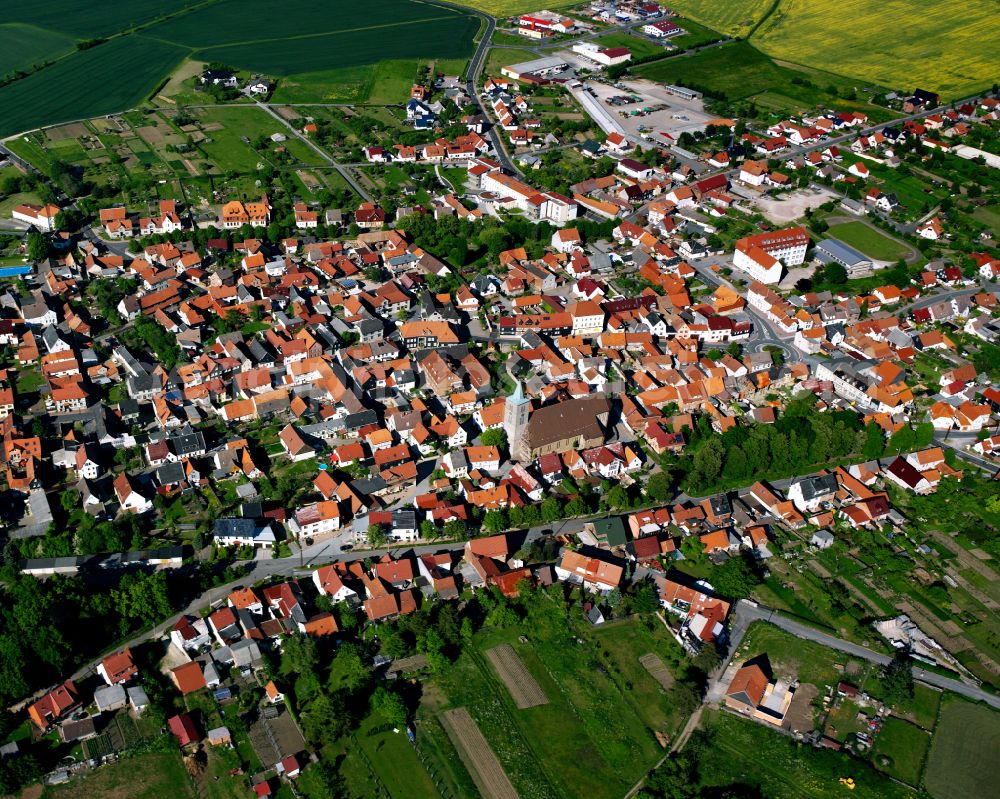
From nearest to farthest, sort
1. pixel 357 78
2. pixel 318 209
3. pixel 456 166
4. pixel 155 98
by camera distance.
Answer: pixel 318 209
pixel 456 166
pixel 155 98
pixel 357 78

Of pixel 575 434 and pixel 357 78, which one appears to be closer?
pixel 575 434

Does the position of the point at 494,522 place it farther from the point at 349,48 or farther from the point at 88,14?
the point at 88,14

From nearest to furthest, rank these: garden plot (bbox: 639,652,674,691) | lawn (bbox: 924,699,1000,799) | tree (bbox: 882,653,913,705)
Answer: lawn (bbox: 924,699,1000,799), tree (bbox: 882,653,913,705), garden plot (bbox: 639,652,674,691)

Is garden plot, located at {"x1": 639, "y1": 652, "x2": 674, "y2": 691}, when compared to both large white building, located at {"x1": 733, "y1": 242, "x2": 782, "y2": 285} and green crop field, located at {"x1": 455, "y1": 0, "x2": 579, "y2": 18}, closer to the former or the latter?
large white building, located at {"x1": 733, "y1": 242, "x2": 782, "y2": 285}

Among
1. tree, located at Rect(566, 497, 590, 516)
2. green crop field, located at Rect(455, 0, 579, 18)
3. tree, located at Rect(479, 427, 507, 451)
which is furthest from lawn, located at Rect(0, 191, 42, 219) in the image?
green crop field, located at Rect(455, 0, 579, 18)

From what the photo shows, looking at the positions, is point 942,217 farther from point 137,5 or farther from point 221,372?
point 137,5

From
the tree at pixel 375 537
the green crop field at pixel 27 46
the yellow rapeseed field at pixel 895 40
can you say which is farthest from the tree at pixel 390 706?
the yellow rapeseed field at pixel 895 40

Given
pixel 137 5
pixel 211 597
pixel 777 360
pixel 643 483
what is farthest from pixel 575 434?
pixel 137 5
